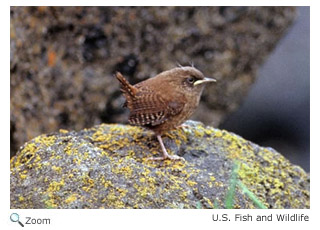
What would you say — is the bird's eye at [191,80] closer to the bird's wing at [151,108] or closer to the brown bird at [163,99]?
the brown bird at [163,99]

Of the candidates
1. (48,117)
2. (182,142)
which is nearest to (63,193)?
(182,142)

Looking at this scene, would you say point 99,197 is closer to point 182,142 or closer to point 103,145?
point 103,145
